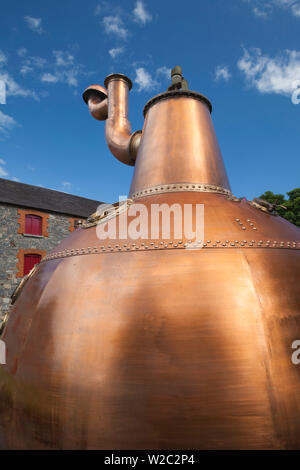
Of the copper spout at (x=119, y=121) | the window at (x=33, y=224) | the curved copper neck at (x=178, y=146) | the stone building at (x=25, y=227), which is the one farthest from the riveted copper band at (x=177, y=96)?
the window at (x=33, y=224)

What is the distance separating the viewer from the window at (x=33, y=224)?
728 inches

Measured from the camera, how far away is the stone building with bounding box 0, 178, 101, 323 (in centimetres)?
1695

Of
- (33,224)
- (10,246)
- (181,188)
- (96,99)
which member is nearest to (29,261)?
(10,246)

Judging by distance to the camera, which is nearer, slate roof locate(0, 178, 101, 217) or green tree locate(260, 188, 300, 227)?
slate roof locate(0, 178, 101, 217)

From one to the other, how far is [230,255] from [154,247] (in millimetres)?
773

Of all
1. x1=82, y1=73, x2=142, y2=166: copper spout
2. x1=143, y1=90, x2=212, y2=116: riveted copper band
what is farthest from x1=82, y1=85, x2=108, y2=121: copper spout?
x1=143, y1=90, x2=212, y2=116: riveted copper band

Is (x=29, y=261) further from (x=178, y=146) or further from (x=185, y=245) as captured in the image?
(x=185, y=245)

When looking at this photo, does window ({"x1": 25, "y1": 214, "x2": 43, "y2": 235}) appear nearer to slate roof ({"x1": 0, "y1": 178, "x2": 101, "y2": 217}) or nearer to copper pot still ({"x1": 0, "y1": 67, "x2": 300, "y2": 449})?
slate roof ({"x1": 0, "y1": 178, "x2": 101, "y2": 217})

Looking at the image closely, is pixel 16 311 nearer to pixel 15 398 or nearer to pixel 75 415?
pixel 15 398

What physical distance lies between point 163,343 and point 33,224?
59.3ft

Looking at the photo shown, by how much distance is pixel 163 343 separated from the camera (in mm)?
2525

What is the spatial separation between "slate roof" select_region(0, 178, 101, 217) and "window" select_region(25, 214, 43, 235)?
68cm

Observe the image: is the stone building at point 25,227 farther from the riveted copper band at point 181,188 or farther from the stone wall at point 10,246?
the riveted copper band at point 181,188
